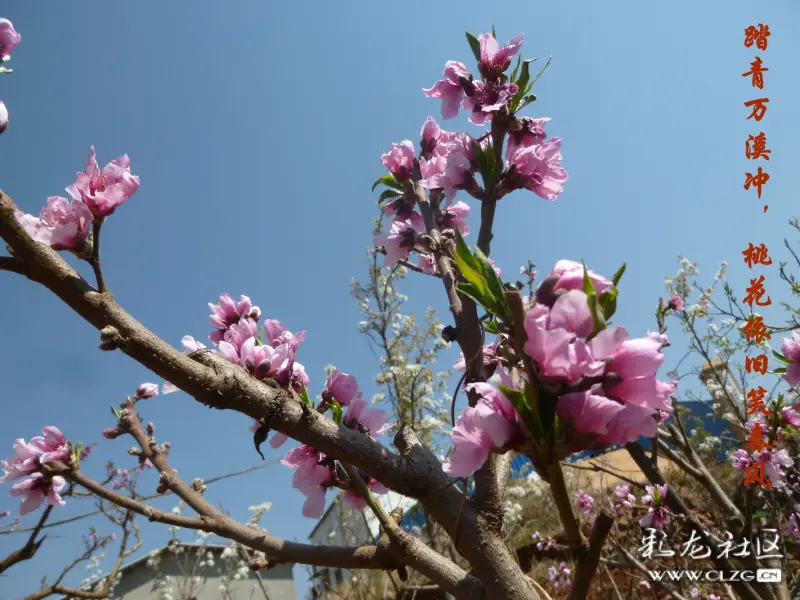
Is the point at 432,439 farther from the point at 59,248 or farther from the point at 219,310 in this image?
the point at 59,248

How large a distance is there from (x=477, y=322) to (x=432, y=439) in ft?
28.6

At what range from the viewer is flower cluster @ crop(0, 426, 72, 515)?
181cm

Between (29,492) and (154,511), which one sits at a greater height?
(29,492)

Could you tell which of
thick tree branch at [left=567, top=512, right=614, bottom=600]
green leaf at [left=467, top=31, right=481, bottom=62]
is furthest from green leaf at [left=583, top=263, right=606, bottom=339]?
green leaf at [left=467, top=31, right=481, bottom=62]

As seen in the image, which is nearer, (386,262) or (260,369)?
(260,369)

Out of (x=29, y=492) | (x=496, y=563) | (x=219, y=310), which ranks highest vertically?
(x=219, y=310)

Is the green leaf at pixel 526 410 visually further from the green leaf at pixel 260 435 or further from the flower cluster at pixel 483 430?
the green leaf at pixel 260 435

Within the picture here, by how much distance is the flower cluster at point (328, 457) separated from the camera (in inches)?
57.3

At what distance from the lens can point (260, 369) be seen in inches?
52.0

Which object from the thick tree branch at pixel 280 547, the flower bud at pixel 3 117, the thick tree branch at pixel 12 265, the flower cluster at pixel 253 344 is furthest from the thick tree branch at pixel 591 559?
the flower bud at pixel 3 117

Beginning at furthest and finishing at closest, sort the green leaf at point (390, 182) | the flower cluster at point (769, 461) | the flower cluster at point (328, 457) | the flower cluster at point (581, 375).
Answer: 1. the flower cluster at point (769, 461)
2. the green leaf at point (390, 182)
3. the flower cluster at point (328, 457)
4. the flower cluster at point (581, 375)

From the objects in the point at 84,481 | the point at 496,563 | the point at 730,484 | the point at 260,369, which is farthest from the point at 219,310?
the point at 730,484

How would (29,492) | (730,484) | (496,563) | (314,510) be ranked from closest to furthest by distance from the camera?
(496,563)
(314,510)
(29,492)
(730,484)

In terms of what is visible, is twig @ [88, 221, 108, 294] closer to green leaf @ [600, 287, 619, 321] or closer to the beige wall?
green leaf @ [600, 287, 619, 321]
